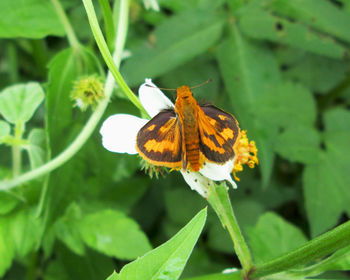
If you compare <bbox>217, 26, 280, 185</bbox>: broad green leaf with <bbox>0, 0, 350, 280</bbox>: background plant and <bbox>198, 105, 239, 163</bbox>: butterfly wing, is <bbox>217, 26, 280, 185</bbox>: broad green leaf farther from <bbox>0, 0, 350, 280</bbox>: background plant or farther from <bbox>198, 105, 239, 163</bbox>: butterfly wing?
<bbox>198, 105, 239, 163</bbox>: butterfly wing

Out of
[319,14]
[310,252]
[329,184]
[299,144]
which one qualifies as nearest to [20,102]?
[310,252]

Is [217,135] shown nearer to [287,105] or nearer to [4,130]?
[4,130]

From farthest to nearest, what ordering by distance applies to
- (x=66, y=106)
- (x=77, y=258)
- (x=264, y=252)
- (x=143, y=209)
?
1. (x=143, y=209)
2. (x=77, y=258)
3. (x=264, y=252)
4. (x=66, y=106)

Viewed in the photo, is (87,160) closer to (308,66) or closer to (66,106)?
(66,106)

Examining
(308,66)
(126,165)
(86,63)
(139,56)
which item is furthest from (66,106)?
(308,66)

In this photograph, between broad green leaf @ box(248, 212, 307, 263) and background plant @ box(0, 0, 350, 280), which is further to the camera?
broad green leaf @ box(248, 212, 307, 263)

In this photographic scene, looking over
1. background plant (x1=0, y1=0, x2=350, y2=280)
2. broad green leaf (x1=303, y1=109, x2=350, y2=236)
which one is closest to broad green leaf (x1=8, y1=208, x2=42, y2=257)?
background plant (x1=0, y1=0, x2=350, y2=280)

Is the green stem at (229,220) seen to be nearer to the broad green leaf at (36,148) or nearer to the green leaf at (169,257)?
the green leaf at (169,257)
